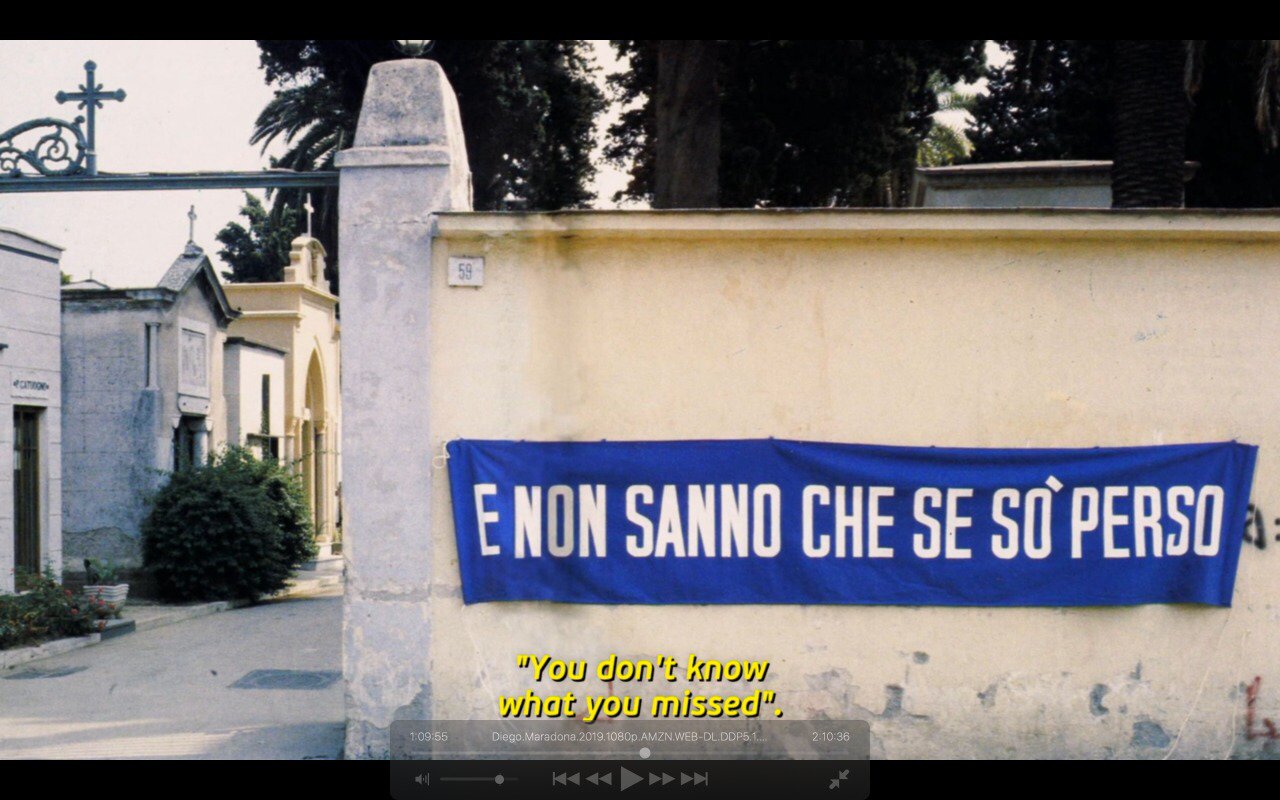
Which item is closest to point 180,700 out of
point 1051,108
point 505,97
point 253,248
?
point 505,97

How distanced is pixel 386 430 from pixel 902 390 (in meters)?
2.92

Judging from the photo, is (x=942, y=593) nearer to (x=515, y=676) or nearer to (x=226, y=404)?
(x=515, y=676)

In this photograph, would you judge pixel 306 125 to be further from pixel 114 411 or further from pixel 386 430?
pixel 386 430

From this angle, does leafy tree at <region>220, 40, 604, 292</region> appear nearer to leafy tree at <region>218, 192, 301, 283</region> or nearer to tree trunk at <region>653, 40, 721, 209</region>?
tree trunk at <region>653, 40, 721, 209</region>

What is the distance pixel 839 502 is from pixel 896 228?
5.12 feet

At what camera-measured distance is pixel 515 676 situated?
23.2ft

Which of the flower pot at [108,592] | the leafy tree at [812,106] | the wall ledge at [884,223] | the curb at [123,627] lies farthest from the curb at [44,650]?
the leafy tree at [812,106]

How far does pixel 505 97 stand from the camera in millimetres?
25375

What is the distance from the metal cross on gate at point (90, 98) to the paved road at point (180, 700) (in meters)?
3.88

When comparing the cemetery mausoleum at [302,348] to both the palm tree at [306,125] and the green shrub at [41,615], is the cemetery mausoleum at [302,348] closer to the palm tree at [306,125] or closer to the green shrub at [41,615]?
the palm tree at [306,125]

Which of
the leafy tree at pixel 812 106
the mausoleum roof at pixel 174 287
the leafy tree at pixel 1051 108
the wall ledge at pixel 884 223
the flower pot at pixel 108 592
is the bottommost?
the flower pot at pixel 108 592

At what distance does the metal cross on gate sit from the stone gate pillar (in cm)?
275

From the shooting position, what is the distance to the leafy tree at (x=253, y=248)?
4925cm

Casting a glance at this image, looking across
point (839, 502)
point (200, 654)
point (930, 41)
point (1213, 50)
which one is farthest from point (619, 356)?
Result: point (1213, 50)
